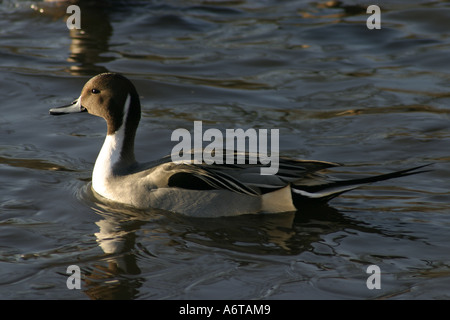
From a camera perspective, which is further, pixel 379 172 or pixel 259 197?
pixel 379 172

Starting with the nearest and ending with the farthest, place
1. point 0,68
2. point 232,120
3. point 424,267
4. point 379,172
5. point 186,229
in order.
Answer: point 424,267
point 186,229
point 379,172
point 232,120
point 0,68

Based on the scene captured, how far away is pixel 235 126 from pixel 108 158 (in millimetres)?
2111

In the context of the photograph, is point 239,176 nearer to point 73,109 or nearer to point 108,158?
point 108,158

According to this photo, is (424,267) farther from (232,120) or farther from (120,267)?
(232,120)

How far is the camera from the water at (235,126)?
217 inches

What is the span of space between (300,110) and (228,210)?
289cm

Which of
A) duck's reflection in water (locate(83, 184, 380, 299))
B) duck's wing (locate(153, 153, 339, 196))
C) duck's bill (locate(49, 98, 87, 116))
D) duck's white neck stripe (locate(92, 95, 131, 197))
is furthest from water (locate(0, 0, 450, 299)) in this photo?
duck's bill (locate(49, 98, 87, 116))

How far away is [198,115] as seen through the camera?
29.5 ft

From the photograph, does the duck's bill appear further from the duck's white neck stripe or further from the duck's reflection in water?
the duck's reflection in water

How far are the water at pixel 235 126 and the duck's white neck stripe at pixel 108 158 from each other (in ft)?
0.51

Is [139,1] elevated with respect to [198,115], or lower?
elevated
